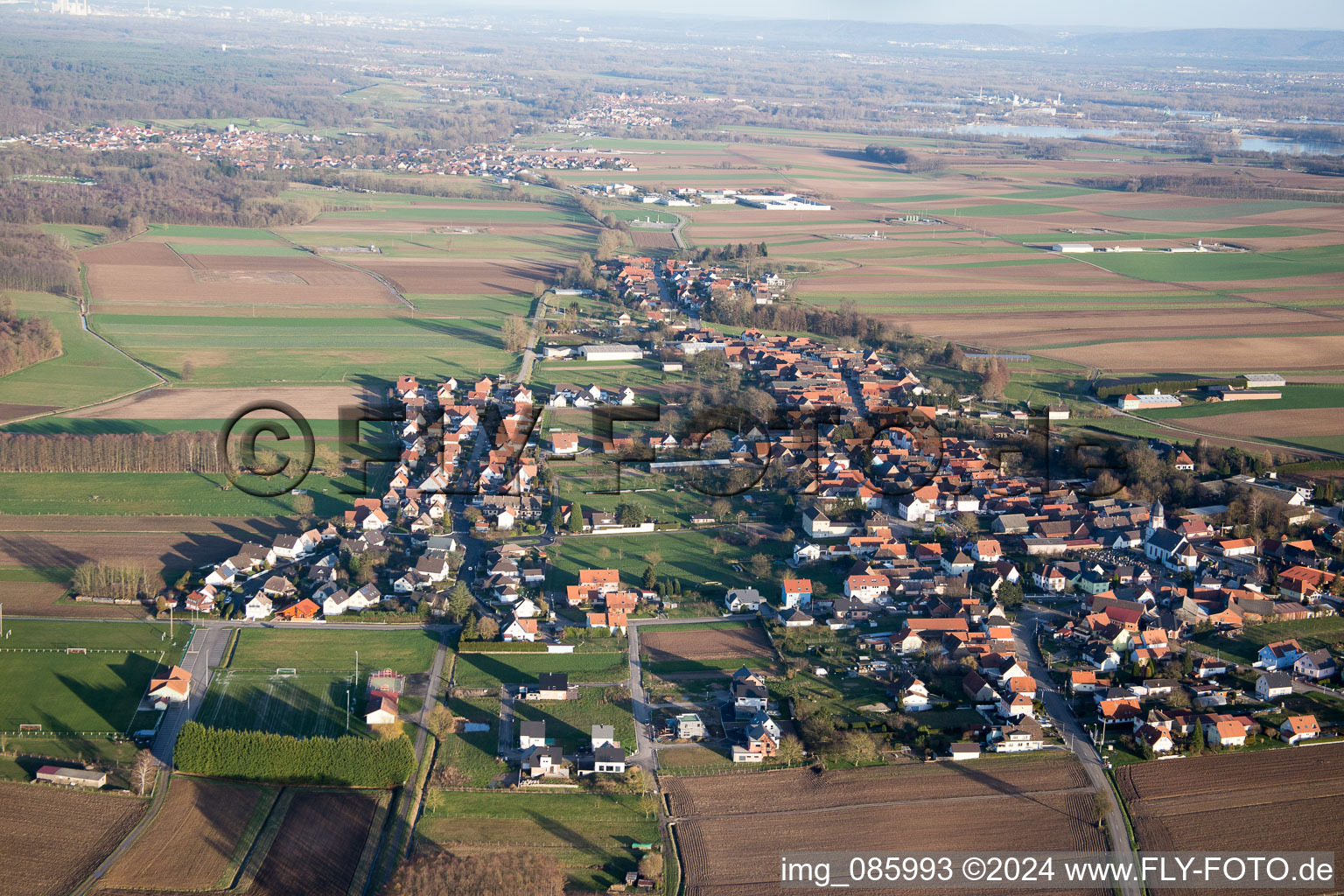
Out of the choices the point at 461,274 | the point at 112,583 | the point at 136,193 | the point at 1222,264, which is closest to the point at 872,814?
the point at 112,583

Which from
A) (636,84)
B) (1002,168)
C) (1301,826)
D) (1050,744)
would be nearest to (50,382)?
(1050,744)

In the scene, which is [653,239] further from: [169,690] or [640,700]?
[169,690]

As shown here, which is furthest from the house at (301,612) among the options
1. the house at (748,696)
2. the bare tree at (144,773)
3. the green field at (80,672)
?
the house at (748,696)

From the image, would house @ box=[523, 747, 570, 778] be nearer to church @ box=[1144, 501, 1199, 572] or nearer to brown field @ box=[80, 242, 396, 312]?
church @ box=[1144, 501, 1199, 572]

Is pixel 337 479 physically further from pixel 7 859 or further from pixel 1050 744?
pixel 1050 744

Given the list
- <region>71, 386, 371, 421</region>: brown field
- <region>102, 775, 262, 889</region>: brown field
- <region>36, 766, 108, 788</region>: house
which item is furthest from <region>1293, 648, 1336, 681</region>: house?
<region>71, 386, 371, 421</region>: brown field

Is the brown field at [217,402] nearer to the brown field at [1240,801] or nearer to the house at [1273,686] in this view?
the brown field at [1240,801]
